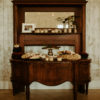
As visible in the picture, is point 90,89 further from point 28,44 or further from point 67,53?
point 28,44

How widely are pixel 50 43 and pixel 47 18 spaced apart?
1.99 feet

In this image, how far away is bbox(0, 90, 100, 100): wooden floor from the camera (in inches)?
146

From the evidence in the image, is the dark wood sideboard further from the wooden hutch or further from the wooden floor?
the wooden floor

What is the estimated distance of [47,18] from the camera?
437 cm

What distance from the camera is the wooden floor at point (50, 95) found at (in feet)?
12.1

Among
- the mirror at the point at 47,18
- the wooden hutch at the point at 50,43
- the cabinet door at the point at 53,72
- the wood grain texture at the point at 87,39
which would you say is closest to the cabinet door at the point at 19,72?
the wooden hutch at the point at 50,43

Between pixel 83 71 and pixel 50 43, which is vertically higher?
pixel 50 43

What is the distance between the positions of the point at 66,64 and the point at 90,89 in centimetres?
143

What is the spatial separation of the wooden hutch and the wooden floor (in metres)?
0.20

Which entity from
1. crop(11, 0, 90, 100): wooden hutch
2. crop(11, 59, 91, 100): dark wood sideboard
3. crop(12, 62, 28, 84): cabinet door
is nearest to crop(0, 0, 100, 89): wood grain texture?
crop(11, 0, 90, 100): wooden hutch

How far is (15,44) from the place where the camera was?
412 cm

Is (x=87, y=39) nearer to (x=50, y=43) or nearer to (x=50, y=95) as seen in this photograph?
(x=50, y=43)

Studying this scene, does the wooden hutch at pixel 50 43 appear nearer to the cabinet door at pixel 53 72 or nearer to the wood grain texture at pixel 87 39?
the cabinet door at pixel 53 72

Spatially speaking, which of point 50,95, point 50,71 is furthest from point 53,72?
point 50,95
